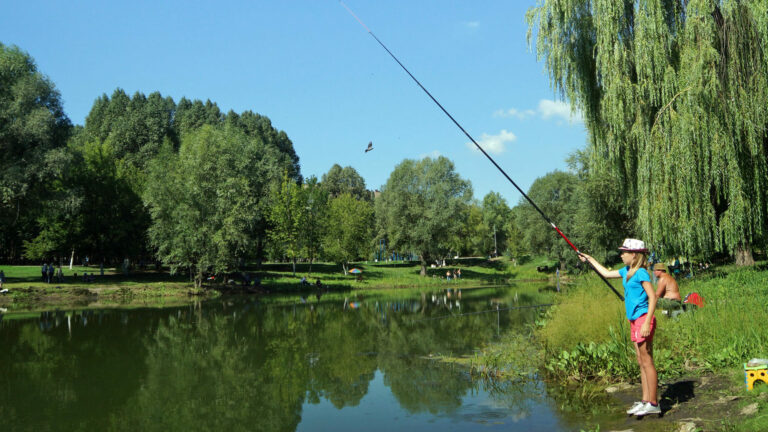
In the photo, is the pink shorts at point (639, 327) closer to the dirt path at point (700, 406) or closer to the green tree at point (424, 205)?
the dirt path at point (700, 406)

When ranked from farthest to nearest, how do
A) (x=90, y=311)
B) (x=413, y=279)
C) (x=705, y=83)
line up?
1. (x=413, y=279)
2. (x=90, y=311)
3. (x=705, y=83)

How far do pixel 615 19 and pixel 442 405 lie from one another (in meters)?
12.0

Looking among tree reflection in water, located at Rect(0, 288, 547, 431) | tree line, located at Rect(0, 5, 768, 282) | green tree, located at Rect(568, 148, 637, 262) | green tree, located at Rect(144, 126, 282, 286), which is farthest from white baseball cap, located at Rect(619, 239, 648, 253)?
green tree, located at Rect(144, 126, 282, 286)

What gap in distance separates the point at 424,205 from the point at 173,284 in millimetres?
26185

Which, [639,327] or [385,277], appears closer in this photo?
[639,327]

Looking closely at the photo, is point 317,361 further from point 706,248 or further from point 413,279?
point 413,279

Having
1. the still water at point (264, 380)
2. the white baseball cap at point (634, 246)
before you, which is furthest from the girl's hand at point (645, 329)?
the still water at point (264, 380)

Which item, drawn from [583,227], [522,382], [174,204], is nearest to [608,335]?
[522,382]

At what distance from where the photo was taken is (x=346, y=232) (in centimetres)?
5466

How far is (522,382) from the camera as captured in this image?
8906mm

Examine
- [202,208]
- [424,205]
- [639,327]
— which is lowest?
[639,327]

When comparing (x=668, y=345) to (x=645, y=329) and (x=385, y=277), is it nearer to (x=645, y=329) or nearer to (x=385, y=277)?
(x=645, y=329)

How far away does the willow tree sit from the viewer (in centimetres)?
1255

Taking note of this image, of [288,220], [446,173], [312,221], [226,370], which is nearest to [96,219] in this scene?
[288,220]
